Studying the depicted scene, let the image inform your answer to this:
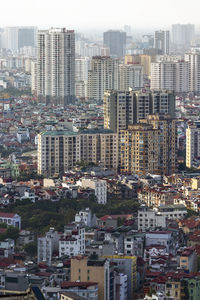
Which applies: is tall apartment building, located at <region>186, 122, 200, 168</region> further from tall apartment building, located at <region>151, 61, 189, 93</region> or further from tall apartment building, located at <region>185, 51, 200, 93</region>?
tall apartment building, located at <region>185, 51, 200, 93</region>

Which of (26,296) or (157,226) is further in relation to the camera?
(157,226)

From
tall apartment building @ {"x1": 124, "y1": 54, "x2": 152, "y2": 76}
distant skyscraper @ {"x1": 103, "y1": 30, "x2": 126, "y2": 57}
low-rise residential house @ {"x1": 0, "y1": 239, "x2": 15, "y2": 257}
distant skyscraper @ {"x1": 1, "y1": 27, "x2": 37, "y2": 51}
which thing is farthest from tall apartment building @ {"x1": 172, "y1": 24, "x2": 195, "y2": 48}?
low-rise residential house @ {"x1": 0, "y1": 239, "x2": 15, "y2": 257}

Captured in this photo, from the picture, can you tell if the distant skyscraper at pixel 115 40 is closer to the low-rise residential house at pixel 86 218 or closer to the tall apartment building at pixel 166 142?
the tall apartment building at pixel 166 142

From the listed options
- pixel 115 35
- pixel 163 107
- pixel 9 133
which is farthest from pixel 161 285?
pixel 115 35

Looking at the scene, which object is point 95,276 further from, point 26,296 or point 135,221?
point 26,296

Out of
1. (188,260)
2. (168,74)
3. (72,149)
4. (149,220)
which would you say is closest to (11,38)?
(168,74)

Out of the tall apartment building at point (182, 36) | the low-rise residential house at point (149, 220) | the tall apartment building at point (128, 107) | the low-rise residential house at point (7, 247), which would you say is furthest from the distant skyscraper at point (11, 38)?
the low-rise residential house at point (7, 247)
